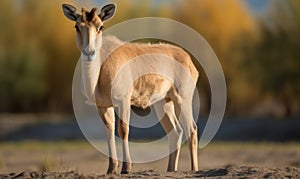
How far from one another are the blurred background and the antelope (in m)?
30.7

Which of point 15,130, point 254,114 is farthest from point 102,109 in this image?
point 254,114

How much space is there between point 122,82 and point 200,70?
116 ft

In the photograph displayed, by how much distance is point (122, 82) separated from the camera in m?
12.8

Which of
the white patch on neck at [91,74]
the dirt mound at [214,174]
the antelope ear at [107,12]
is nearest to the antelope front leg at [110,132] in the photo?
the white patch on neck at [91,74]

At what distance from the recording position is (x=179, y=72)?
47.2 ft

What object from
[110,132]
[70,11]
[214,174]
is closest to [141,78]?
[110,132]

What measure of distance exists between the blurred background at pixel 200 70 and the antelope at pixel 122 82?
30703 millimetres

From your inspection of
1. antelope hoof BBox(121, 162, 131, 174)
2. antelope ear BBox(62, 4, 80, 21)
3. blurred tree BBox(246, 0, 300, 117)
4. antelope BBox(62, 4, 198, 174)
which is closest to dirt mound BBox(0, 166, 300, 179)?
antelope hoof BBox(121, 162, 131, 174)

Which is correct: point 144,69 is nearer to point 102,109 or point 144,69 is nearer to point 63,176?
point 102,109

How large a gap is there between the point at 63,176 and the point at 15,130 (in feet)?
111

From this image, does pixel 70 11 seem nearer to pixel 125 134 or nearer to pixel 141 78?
pixel 141 78

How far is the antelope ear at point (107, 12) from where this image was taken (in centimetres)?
1252

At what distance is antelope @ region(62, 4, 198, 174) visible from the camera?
12164 mm

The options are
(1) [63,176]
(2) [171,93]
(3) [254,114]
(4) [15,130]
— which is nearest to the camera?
(1) [63,176]
